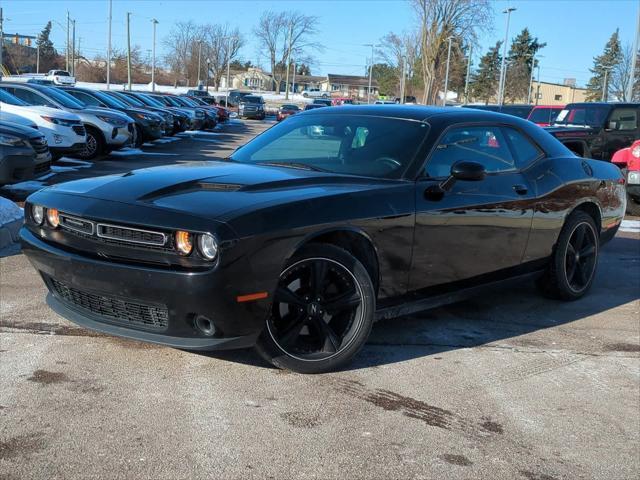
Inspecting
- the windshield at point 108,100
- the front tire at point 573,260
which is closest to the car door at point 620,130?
the front tire at point 573,260

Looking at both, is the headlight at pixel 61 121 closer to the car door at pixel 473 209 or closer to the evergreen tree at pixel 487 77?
the car door at pixel 473 209

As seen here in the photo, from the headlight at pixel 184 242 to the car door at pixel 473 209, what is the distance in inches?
57.4

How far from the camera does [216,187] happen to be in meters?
3.79

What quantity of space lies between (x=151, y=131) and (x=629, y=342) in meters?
17.5

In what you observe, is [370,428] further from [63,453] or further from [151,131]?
[151,131]

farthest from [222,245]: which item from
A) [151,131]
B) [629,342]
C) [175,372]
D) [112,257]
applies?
[151,131]

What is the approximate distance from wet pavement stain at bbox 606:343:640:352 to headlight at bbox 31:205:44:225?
12.0 feet

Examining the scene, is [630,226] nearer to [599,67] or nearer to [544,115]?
[544,115]

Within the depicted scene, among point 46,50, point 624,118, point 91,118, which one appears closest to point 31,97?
point 91,118

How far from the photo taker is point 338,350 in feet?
12.6

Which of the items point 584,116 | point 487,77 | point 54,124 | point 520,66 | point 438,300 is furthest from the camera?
point 487,77

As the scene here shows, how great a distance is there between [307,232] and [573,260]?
3039mm

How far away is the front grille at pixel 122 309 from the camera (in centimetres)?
345

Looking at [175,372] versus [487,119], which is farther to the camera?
[487,119]
